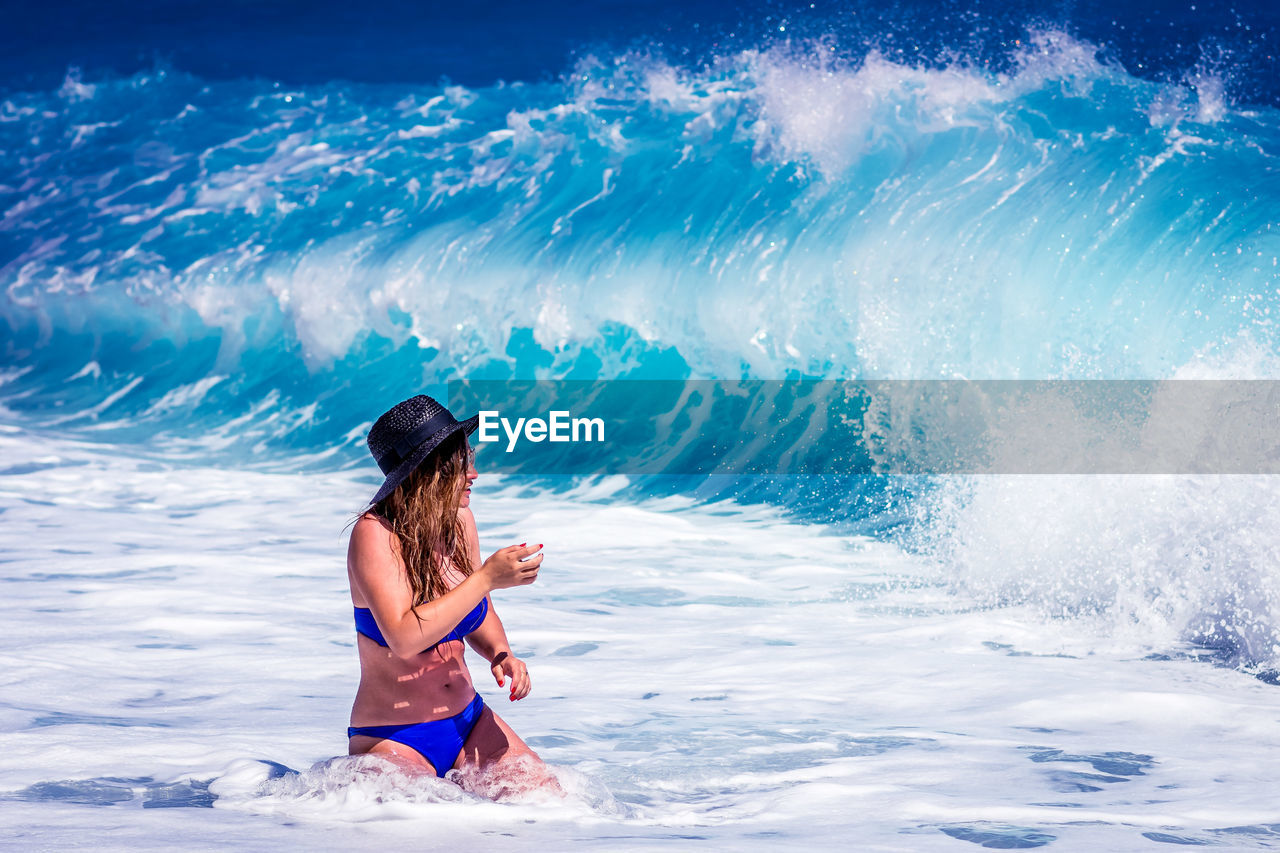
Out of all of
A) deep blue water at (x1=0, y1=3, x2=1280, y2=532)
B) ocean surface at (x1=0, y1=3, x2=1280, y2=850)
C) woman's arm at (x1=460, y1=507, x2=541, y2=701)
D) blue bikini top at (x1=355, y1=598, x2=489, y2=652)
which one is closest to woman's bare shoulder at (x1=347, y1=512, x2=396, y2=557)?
blue bikini top at (x1=355, y1=598, x2=489, y2=652)

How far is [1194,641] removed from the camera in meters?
4.79

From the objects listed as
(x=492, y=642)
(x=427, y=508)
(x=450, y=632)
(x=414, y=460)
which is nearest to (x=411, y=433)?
(x=414, y=460)

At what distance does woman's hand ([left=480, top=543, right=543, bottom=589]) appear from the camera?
2375mm

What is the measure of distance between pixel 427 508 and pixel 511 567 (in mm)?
324

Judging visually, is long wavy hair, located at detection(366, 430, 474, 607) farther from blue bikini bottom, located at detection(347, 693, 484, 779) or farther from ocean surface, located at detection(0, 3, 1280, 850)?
ocean surface, located at detection(0, 3, 1280, 850)

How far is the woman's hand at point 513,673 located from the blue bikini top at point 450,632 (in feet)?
0.33

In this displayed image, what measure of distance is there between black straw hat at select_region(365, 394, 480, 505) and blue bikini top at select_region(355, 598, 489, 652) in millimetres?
276

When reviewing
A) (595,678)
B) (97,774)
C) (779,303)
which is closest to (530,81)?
(779,303)

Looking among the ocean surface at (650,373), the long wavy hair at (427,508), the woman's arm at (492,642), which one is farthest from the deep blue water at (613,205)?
the long wavy hair at (427,508)

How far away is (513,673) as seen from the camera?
109 inches

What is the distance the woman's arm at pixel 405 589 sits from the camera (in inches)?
95.0

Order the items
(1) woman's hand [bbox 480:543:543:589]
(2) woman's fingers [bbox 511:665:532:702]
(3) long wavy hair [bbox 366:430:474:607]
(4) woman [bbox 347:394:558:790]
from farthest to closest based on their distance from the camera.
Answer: (2) woman's fingers [bbox 511:665:532:702] → (3) long wavy hair [bbox 366:430:474:607] → (4) woman [bbox 347:394:558:790] → (1) woman's hand [bbox 480:543:543:589]

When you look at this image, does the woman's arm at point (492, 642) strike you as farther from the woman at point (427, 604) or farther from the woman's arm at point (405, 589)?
the woman's arm at point (405, 589)

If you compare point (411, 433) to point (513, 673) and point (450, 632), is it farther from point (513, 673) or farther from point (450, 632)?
point (513, 673)
